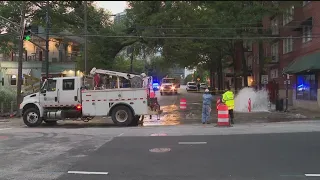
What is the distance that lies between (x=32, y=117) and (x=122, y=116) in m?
4.66

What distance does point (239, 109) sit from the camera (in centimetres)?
2811

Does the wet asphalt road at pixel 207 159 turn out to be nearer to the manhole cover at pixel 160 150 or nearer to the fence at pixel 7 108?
the manhole cover at pixel 160 150

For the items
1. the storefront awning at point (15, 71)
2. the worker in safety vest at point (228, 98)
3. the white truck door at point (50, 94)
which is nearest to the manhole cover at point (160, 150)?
the worker in safety vest at point (228, 98)

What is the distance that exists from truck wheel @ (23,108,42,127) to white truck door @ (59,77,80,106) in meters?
1.41

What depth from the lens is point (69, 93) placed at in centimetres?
1972

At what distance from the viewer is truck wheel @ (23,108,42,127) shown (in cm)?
2008

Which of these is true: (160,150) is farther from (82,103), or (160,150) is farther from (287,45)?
(287,45)

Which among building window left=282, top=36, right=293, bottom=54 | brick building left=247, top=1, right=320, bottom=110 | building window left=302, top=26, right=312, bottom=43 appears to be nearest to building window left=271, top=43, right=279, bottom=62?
brick building left=247, top=1, right=320, bottom=110

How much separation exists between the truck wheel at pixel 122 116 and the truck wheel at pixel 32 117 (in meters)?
3.88

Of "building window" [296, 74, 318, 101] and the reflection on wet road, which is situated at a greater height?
"building window" [296, 74, 318, 101]

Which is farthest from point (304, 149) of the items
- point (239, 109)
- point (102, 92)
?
point (239, 109)

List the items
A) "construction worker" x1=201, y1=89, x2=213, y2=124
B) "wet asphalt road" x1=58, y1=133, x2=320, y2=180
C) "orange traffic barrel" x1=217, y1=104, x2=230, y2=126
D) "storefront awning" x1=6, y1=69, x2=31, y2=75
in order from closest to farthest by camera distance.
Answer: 1. "wet asphalt road" x1=58, y1=133, x2=320, y2=180
2. "orange traffic barrel" x1=217, y1=104, x2=230, y2=126
3. "construction worker" x1=201, y1=89, x2=213, y2=124
4. "storefront awning" x1=6, y1=69, x2=31, y2=75

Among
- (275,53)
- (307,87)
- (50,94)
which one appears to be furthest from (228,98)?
(275,53)

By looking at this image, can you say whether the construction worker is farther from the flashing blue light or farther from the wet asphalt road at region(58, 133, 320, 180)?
the flashing blue light
